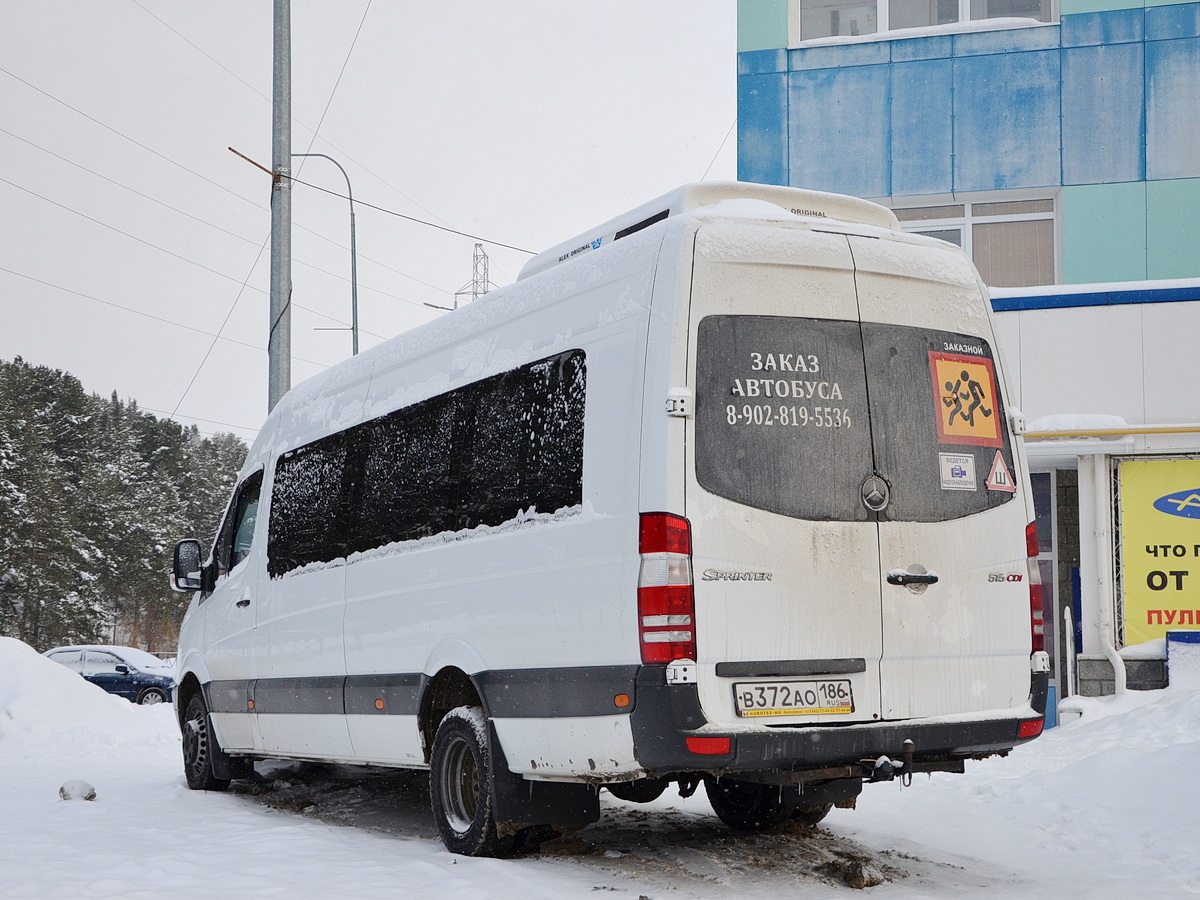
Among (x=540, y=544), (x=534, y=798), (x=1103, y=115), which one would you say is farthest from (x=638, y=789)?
(x=1103, y=115)

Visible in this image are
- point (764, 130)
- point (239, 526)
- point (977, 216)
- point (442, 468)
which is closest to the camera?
point (442, 468)

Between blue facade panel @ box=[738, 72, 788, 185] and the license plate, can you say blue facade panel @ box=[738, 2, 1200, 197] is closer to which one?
blue facade panel @ box=[738, 72, 788, 185]

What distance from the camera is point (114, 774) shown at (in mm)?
12172

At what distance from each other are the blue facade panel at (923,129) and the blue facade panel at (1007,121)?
0.41ft

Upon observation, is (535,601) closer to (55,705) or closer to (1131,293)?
(1131,293)

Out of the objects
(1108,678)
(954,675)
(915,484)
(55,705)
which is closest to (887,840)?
(954,675)

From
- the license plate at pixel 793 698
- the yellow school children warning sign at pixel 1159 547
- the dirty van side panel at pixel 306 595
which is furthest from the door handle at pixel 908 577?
the yellow school children warning sign at pixel 1159 547

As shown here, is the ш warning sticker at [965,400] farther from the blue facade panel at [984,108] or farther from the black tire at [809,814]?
the blue facade panel at [984,108]

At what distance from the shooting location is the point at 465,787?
22.5ft

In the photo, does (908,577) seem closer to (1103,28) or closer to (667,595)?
(667,595)

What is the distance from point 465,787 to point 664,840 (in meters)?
1.19

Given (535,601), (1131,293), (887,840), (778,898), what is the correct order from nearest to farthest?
(778,898) < (535,601) < (887,840) < (1131,293)

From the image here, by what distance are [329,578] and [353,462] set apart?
2.36ft

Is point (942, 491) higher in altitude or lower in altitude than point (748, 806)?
higher
